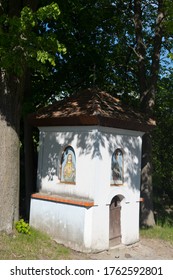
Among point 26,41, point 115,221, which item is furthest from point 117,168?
point 26,41

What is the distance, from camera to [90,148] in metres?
9.68

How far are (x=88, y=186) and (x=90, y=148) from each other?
0.99 metres

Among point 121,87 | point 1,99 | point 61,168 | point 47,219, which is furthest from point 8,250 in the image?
point 121,87

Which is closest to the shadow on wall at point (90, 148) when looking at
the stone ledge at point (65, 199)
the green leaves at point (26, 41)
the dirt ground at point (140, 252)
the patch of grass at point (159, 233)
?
the stone ledge at point (65, 199)

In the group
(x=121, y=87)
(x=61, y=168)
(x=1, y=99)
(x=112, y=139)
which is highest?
(x=121, y=87)

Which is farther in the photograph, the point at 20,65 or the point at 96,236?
the point at 96,236

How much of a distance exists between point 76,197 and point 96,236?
1138 mm

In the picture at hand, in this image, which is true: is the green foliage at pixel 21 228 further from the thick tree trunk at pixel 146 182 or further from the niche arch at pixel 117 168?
the thick tree trunk at pixel 146 182

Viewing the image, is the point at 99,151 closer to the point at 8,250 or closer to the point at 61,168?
the point at 61,168

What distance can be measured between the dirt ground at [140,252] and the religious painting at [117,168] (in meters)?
1.85

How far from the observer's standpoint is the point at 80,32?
14.5 meters

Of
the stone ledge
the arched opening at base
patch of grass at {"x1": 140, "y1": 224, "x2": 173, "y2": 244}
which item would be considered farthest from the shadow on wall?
patch of grass at {"x1": 140, "y1": 224, "x2": 173, "y2": 244}

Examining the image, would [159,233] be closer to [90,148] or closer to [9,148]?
[90,148]

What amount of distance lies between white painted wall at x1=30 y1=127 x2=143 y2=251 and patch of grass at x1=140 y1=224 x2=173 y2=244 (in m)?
1.04
